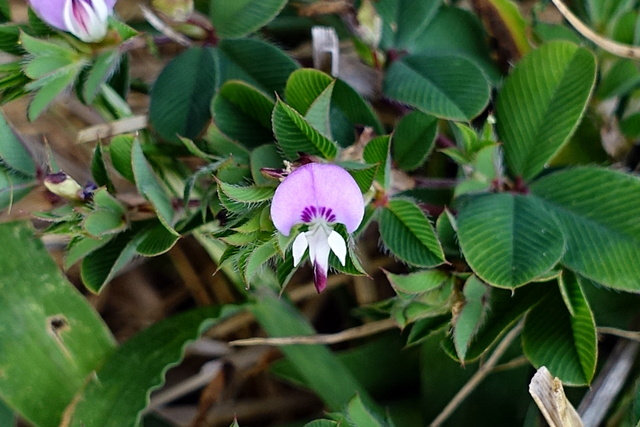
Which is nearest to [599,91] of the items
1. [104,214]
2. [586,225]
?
[586,225]

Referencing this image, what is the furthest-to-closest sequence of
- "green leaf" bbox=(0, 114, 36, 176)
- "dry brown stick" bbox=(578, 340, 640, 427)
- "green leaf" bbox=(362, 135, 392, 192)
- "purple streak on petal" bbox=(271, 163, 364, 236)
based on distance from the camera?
"dry brown stick" bbox=(578, 340, 640, 427), "green leaf" bbox=(0, 114, 36, 176), "green leaf" bbox=(362, 135, 392, 192), "purple streak on petal" bbox=(271, 163, 364, 236)

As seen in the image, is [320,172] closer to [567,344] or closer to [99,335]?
[567,344]

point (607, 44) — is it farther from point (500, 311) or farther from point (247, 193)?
point (247, 193)

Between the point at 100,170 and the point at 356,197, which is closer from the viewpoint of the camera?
the point at 356,197

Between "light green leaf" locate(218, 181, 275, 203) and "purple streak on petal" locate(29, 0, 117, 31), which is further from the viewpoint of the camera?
"purple streak on petal" locate(29, 0, 117, 31)

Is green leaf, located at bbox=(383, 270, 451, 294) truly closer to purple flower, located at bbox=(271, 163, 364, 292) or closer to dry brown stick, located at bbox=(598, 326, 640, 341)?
purple flower, located at bbox=(271, 163, 364, 292)

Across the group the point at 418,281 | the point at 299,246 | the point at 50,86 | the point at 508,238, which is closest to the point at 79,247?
the point at 50,86

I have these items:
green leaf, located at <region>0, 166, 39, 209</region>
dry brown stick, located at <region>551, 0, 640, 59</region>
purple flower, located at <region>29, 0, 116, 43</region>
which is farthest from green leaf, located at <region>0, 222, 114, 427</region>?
dry brown stick, located at <region>551, 0, 640, 59</region>
